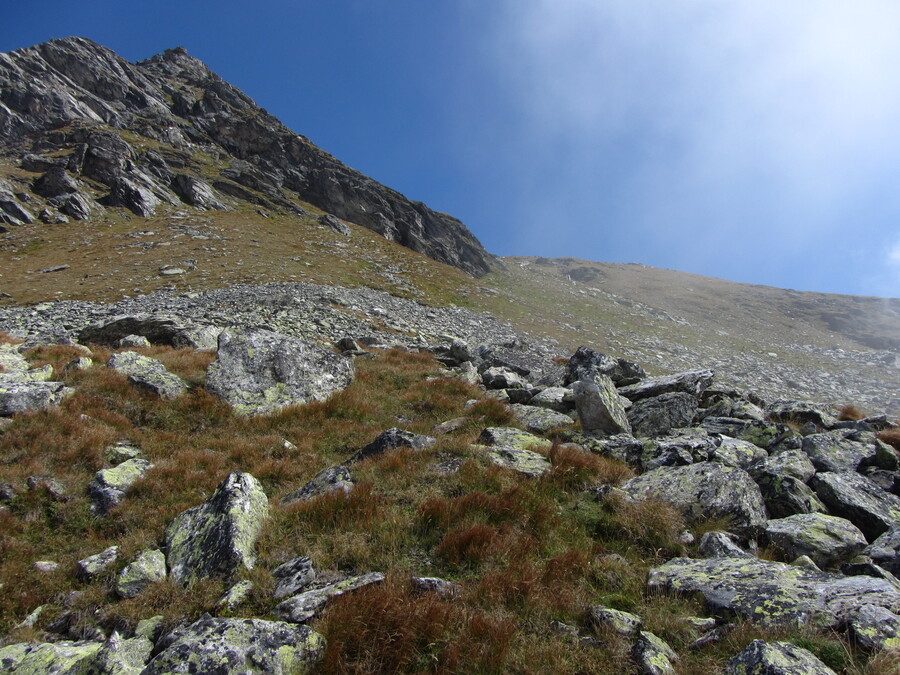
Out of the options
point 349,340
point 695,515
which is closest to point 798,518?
point 695,515

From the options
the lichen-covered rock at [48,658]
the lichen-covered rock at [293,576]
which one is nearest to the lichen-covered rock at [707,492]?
the lichen-covered rock at [293,576]

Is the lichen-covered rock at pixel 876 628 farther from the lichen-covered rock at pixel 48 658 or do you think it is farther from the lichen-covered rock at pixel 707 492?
the lichen-covered rock at pixel 48 658

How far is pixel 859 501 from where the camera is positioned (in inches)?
288

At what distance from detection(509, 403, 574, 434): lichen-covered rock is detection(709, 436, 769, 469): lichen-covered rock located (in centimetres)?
381

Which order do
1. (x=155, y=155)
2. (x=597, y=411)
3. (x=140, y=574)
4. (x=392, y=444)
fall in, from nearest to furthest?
(x=140, y=574), (x=392, y=444), (x=597, y=411), (x=155, y=155)

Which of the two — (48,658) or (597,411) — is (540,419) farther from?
(48,658)

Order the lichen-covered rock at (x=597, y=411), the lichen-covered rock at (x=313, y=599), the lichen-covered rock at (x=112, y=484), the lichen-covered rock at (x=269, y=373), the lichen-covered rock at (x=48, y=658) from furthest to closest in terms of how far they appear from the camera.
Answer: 1. the lichen-covered rock at (x=269, y=373)
2. the lichen-covered rock at (x=597, y=411)
3. the lichen-covered rock at (x=112, y=484)
4. the lichen-covered rock at (x=313, y=599)
5. the lichen-covered rock at (x=48, y=658)

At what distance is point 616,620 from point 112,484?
8.54 m

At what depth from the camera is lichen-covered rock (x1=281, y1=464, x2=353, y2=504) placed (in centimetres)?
724

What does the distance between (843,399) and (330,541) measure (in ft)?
140

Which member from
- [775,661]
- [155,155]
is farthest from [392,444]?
[155,155]

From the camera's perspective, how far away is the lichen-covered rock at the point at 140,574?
5.23 m

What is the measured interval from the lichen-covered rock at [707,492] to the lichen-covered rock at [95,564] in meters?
8.23

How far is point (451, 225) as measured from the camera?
331 ft
